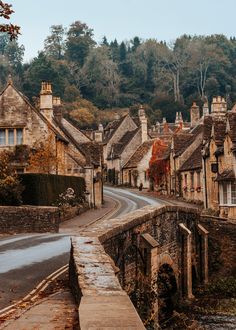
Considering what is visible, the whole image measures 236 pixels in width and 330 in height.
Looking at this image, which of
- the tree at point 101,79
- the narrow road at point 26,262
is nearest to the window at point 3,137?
the narrow road at point 26,262

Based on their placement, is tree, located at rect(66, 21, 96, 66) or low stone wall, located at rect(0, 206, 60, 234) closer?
low stone wall, located at rect(0, 206, 60, 234)

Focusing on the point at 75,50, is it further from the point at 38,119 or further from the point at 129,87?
the point at 38,119

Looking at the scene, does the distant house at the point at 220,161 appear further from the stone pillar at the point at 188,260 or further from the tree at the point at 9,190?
the tree at the point at 9,190

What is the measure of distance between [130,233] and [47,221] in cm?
1080

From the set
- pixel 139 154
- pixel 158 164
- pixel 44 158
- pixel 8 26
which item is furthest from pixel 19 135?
pixel 8 26

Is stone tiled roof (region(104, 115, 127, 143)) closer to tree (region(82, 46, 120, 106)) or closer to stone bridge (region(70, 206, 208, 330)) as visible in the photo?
tree (region(82, 46, 120, 106))

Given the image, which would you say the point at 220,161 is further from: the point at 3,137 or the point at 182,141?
the point at 182,141

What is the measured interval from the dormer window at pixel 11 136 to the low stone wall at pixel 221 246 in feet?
59.3

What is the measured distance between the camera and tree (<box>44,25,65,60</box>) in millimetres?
162750

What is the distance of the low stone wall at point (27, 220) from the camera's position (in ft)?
92.1

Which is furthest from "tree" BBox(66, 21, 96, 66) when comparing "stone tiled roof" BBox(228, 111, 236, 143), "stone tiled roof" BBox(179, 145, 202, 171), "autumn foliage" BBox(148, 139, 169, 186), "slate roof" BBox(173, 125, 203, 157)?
"stone tiled roof" BBox(228, 111, 236, 143)

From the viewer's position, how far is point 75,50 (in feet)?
517

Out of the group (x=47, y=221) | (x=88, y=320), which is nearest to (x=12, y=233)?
(x=47, y=221)

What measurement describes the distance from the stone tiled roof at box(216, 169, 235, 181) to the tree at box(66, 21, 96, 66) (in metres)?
119
